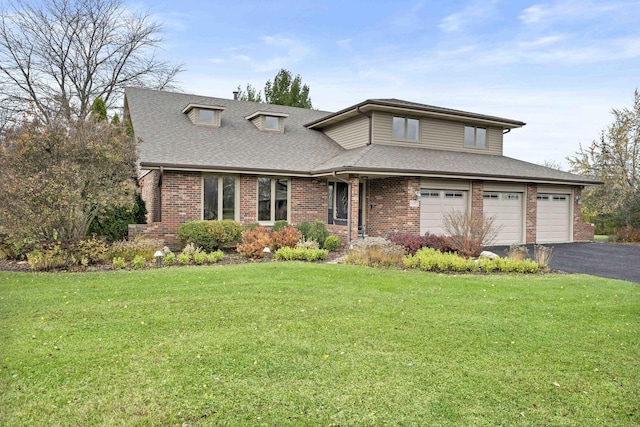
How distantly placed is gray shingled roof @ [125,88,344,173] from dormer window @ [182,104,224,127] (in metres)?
0.27

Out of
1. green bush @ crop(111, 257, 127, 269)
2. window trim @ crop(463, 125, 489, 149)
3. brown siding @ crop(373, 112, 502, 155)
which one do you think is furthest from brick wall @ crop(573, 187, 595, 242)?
green bush @ crop(111, 257, 127, 269)

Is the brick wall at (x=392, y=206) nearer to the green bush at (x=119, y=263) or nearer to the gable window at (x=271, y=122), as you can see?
the gable window at (x=271, y=122)

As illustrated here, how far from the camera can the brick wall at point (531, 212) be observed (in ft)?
55.3

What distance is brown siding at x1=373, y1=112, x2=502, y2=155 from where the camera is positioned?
16.3 metres

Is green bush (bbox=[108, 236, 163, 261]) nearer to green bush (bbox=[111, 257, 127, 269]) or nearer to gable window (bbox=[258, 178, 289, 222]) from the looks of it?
green bush (bbox=[111, 257, 127, 269])

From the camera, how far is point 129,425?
10.9ft

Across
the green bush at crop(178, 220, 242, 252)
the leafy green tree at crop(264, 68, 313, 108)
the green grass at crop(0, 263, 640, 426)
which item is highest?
the leafy green tree at crop(264, 68, 313, 108)

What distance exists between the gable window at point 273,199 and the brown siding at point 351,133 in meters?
3.59

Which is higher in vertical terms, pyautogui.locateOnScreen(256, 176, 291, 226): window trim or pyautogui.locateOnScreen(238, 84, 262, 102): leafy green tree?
pyautogui.locateOnScreen(238, 84, 262, 102): leafy green tree

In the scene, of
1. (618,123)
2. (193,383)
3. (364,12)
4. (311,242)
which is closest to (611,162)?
(618,123)

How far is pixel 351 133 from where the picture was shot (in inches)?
693

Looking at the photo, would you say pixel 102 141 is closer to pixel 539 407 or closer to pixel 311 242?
Result: pixel 311 242

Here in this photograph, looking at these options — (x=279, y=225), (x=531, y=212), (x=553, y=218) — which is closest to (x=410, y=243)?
(x=279, y=225)

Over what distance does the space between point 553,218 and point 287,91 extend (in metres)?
17.7
